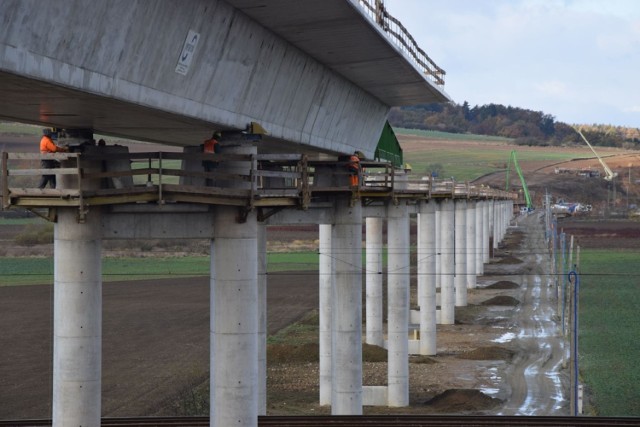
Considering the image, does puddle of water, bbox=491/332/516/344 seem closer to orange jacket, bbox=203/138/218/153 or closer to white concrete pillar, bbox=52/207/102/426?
orange jacket, bbox=203/138/218/153

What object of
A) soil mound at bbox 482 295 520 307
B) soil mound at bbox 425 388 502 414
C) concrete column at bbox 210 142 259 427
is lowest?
soil mound at bbox 425 388 502 414

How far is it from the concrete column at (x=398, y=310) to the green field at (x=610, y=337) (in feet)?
22.9

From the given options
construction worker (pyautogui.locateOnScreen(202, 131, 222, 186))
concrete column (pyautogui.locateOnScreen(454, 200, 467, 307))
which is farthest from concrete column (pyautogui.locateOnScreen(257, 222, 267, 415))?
concrete column (pyautogui.locateOnScreen(454, 200, 467, 307))

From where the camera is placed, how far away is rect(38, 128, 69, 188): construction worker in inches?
891

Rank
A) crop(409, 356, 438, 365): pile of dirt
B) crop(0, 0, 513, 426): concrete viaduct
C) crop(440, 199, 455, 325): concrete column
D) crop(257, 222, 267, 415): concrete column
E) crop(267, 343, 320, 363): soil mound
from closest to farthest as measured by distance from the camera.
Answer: crop(0, 0, 513, 426): concrete viaduct
crop(257, 222, 267, 415): concrete column
crop(267, 343, 320, 363): soil mound
crop(409, 356, 438, 365): pile of dirt
crop(440, 199, 455, 325): concrete column

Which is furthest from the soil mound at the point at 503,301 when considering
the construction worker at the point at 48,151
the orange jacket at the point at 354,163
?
the construction worker at the point at 48,151

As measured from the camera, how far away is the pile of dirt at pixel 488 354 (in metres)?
53.7

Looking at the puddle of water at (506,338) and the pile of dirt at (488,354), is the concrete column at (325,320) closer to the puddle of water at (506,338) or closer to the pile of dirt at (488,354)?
the pile of dirt at (488,354)

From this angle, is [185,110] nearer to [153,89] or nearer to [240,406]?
[153,89]

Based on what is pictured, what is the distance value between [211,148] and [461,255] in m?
61.1

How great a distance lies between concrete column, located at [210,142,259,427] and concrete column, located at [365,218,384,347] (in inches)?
1118

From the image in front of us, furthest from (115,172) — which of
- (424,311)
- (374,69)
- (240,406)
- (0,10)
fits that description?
(424,311)

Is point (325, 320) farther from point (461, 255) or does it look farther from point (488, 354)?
point (461, 255)

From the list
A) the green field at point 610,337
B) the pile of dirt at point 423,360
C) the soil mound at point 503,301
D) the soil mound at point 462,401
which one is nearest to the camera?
the soil mound at point 462,401
